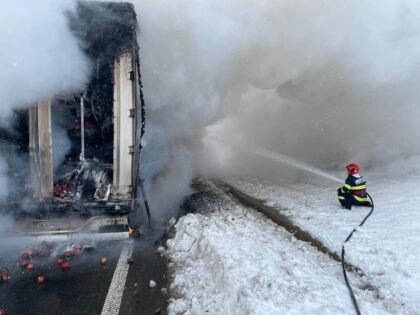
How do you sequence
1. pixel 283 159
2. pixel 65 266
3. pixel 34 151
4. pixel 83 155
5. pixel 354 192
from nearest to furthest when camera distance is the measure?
pixel 65 266 → pixel 34 151 → pixel 83 155 → pixel 354 192 → pixel 283 159

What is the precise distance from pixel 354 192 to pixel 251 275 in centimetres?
Result: 361

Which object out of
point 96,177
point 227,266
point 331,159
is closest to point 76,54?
point 96,177

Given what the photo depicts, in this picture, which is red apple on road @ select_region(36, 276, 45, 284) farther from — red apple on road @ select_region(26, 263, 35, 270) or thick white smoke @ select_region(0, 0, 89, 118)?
thick white smoke @ select_region(0, 0, 89, 118)

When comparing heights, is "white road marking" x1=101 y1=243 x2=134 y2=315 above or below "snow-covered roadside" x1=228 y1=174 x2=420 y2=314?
below

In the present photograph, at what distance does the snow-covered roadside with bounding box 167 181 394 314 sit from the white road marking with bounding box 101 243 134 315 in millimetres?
→ 631

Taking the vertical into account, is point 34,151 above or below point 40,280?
above

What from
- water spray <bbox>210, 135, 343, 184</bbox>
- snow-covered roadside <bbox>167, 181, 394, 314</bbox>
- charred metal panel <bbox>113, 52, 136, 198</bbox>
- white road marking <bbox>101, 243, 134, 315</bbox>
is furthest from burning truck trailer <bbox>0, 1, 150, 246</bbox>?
water spray <bbox>210, 135, 343, 184</bbox>

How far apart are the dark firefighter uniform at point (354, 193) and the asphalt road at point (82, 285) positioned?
396cm

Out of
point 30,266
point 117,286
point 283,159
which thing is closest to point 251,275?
point 117,286

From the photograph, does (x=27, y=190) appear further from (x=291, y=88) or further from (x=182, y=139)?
(x=291, y=88)

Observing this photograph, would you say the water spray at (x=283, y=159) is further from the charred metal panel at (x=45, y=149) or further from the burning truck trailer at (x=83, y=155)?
the charred metal panel at (x=45, y=149)

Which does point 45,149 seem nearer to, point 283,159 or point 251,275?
point 251,275

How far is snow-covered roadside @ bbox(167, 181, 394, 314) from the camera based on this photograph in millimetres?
3211

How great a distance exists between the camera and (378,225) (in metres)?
5.20
